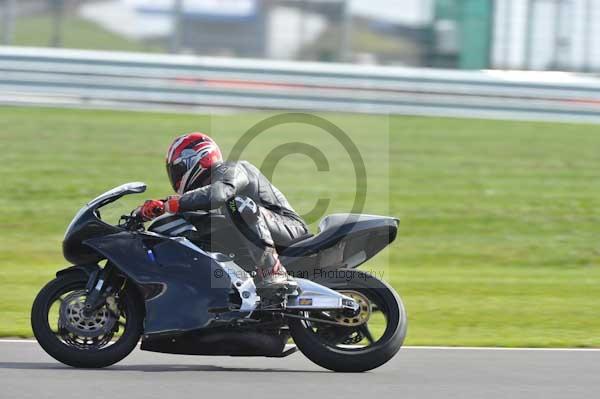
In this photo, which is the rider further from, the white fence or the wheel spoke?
the white fence

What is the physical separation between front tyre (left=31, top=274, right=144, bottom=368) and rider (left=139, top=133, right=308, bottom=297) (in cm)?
58

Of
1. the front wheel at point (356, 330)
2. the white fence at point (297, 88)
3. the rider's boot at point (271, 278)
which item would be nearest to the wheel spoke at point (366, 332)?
the front wheel at point (356, 330)

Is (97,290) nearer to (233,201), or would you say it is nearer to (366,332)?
(233,201)

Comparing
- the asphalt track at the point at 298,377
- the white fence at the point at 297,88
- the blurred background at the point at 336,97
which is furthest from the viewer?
the white fence at the point at 297,88

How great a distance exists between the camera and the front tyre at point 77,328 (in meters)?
6.29

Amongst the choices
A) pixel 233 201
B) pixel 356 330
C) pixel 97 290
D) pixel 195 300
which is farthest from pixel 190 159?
pixel 356 330

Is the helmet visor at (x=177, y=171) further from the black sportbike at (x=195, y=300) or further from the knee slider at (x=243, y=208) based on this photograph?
the knee slider at (x=243, y=208)

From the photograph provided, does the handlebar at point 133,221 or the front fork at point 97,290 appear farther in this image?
the handlebar at point 133,221

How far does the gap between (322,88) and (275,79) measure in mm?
713

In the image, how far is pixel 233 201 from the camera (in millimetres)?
6371

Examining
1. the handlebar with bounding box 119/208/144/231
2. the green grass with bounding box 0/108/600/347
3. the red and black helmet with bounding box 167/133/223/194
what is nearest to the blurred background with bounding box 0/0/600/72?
the green grass with bounding box 0/108/600/347

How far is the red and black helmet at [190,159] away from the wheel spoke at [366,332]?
129 cm

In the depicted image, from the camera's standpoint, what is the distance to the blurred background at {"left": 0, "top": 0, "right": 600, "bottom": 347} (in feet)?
44.0

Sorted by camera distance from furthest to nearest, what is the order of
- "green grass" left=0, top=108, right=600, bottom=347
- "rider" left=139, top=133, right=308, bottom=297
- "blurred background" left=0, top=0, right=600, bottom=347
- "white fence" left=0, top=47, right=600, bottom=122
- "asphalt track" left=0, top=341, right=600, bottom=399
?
"white fence" left=0, top=47, right=600, bottom=122 → "blurred background" left=0, top=0, right=600, bottom=347 → "green grass" left=0, top=108, right=600, bottom=347 → "rider" left=139, top=133, right=308, bottom=297 → "asphalt track" left=0, top=341, right=600, bottom=399
